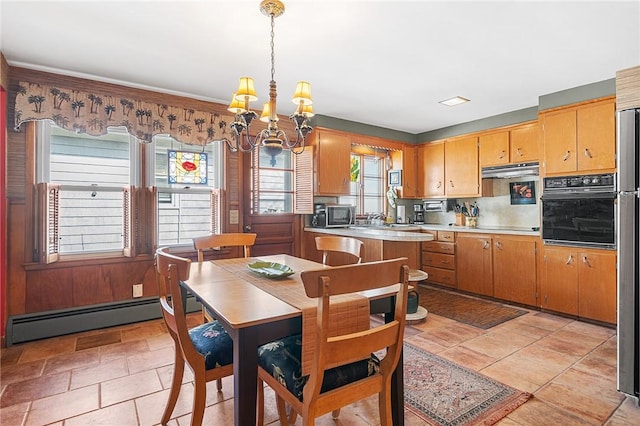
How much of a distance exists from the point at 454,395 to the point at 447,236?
9.35ft

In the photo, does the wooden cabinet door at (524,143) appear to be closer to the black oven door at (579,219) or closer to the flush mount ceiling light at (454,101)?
the black oven door at (579,219)

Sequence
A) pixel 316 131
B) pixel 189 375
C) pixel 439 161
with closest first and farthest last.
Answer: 1. pixel 189 375
2. pixel 316 131
3. pixel 439 161

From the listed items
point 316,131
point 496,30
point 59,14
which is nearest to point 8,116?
point 59,14

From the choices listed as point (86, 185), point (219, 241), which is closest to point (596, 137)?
point (219, 241)

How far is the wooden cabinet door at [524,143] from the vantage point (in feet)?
13.2

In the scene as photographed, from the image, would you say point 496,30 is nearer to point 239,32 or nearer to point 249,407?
point 239,32

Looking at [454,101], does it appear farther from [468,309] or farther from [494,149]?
[468,309]

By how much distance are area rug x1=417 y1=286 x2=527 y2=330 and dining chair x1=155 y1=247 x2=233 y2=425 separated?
2638 mm

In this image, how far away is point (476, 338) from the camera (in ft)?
9.51

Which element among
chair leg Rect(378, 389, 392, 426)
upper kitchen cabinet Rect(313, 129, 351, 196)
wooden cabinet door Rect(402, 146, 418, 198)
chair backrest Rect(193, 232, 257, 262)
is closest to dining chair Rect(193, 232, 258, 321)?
chair backrest Rect(193, 232, 257, 262)

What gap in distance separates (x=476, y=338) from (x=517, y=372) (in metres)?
0.60

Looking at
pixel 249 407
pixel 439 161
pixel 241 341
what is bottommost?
pixel 249 407

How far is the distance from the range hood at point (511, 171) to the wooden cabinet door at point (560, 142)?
0.33 metres

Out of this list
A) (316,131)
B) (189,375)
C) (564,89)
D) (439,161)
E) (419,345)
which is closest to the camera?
(189,375)
